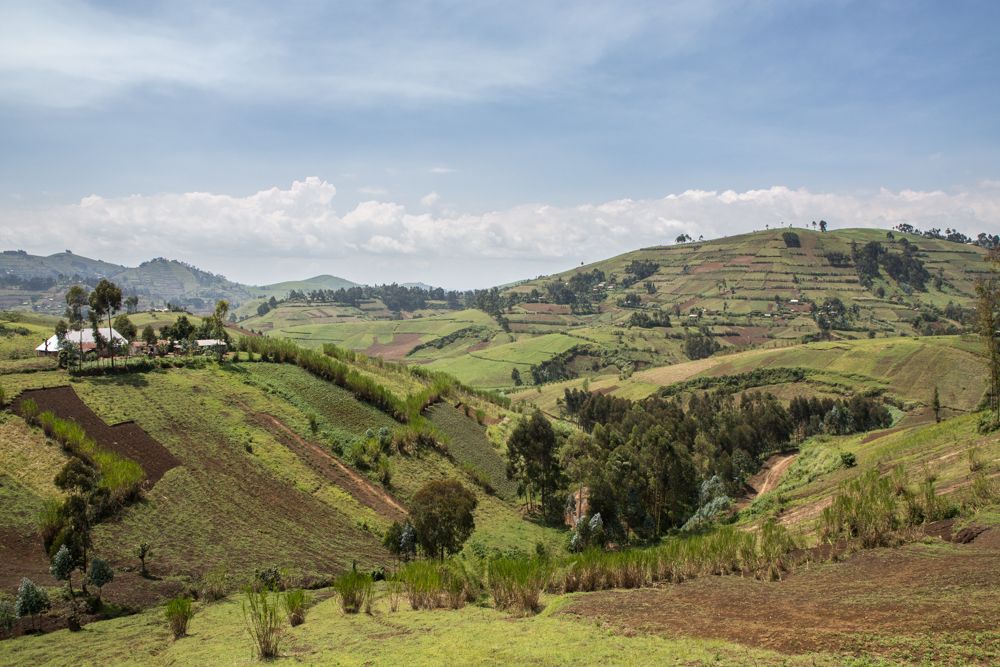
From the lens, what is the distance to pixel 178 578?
36469 mm

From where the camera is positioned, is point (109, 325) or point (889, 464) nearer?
point (889, 464)

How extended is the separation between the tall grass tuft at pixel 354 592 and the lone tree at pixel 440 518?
33.9 ft

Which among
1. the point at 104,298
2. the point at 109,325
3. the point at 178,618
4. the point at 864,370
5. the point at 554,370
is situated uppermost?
the point at 104,298

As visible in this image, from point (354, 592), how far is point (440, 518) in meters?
11.0

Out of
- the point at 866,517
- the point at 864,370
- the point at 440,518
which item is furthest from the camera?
Result: the point at 864,370

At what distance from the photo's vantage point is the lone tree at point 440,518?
135ft

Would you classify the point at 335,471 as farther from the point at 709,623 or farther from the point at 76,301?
the point at 709,623

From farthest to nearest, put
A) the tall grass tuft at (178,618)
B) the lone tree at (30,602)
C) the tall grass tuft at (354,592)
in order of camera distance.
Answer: the tall grass tuft at (354,592)
the lone tree at (30,602)
the tall grass tuft at (178,618)

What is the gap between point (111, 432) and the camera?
52.6 m

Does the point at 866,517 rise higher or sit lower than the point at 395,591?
higher

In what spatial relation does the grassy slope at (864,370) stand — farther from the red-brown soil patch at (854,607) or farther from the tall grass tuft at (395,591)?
the tall grass tuft at (395,591)

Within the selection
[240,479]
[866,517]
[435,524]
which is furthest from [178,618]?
[866,517]

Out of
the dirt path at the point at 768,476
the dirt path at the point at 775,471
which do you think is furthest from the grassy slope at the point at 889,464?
the dirt path at the point at 768,476

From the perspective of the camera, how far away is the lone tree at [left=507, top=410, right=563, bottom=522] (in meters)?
62.5
